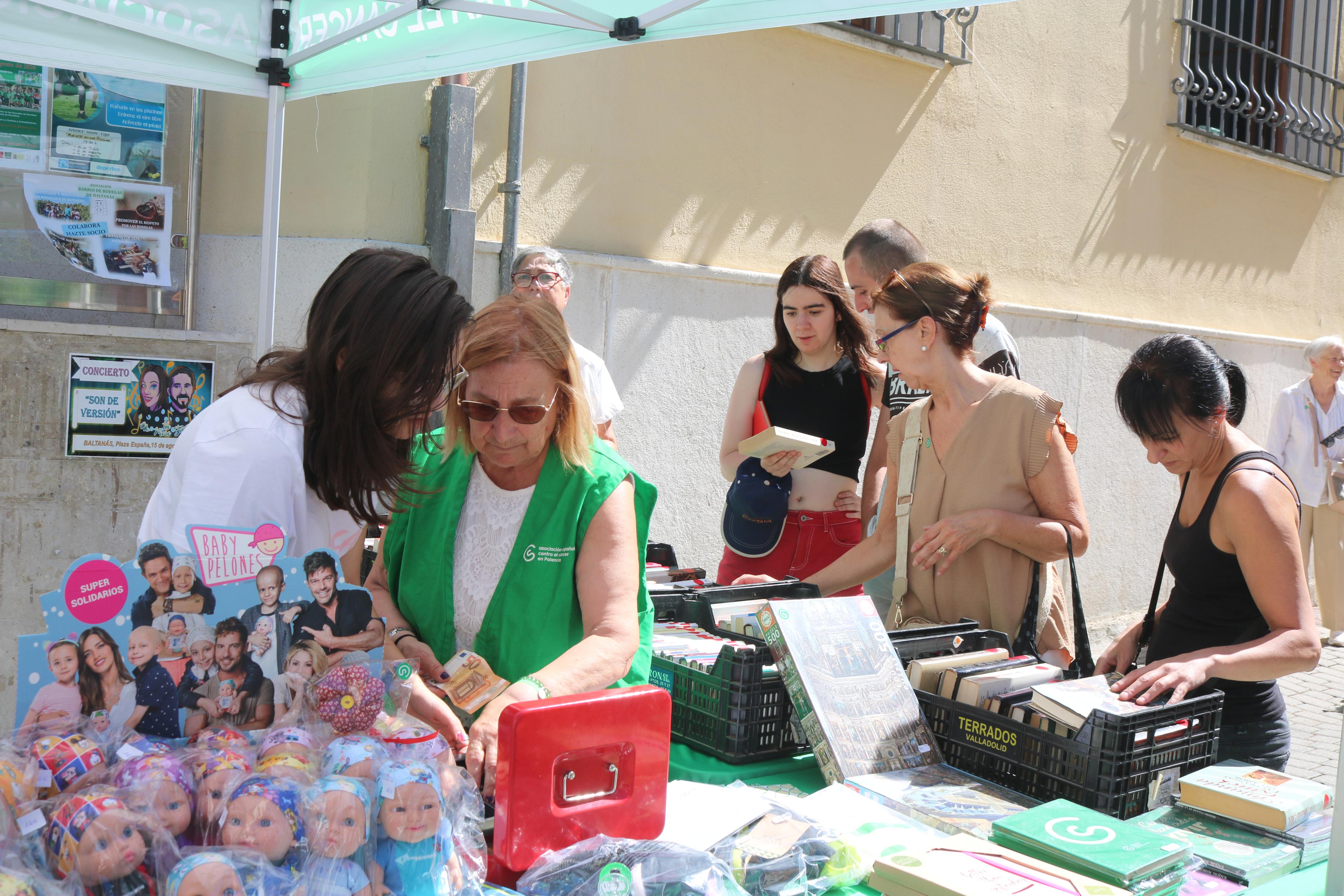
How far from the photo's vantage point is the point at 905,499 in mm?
2947

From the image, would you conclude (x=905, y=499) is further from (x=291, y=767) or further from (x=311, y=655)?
(x=291, y=767)

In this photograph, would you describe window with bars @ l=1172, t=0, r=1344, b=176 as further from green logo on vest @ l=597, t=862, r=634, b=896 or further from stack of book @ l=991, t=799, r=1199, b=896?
green logo on vest @ l=597, t=862, r=634, b=896

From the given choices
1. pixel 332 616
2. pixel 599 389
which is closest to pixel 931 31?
pixel 599 389

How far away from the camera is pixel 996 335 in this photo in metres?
3.38

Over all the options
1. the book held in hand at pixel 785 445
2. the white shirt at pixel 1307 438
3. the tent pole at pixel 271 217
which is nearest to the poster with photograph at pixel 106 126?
the tent pole at pixel 271 217

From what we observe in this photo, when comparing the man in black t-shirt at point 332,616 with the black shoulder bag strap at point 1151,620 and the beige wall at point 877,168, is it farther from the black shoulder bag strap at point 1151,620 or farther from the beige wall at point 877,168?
the beige wall at point 877,168

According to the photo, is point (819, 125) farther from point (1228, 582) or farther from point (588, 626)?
point (588, 626)

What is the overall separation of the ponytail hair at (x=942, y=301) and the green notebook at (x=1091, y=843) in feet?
4.79

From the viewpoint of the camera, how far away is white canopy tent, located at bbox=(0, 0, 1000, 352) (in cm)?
301

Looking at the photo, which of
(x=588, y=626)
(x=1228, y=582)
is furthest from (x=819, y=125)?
(x=588, y=626)

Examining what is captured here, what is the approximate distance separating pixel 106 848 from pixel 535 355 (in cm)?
114

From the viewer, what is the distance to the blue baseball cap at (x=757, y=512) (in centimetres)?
350

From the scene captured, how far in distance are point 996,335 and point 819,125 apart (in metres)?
3.24

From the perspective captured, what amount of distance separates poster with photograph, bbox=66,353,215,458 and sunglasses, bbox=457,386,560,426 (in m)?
2.52
